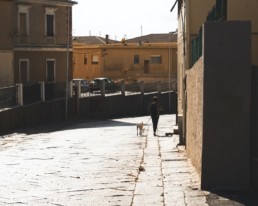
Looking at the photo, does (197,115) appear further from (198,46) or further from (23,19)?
(23,19)

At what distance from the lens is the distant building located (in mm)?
42438

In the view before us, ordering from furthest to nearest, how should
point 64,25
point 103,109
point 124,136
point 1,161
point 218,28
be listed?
point 64,25 → point 103,109 → point 124,136 → point 1,161 → point 218,28

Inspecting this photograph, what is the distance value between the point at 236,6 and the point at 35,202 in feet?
32.5

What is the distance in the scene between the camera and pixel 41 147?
20047 millimetres

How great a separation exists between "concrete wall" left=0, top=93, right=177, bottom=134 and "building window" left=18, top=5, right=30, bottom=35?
21.6 ft

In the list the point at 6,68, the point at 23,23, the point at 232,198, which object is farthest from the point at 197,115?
the point at 23,23

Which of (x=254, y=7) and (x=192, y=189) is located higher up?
(x=254, y=7)

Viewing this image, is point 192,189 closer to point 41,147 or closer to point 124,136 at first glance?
point 41,147

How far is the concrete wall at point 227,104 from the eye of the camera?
31.0 ft

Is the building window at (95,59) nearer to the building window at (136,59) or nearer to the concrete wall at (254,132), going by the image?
the building window at (136,59)

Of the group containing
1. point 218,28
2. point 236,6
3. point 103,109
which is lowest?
point 103,109

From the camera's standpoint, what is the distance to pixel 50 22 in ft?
149

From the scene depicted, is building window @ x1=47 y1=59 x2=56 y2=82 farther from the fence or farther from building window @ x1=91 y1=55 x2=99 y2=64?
building window @ x1=91 y1=55 x2=99 y2=64

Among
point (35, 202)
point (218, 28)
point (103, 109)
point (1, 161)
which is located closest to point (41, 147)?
point (1, 161)
